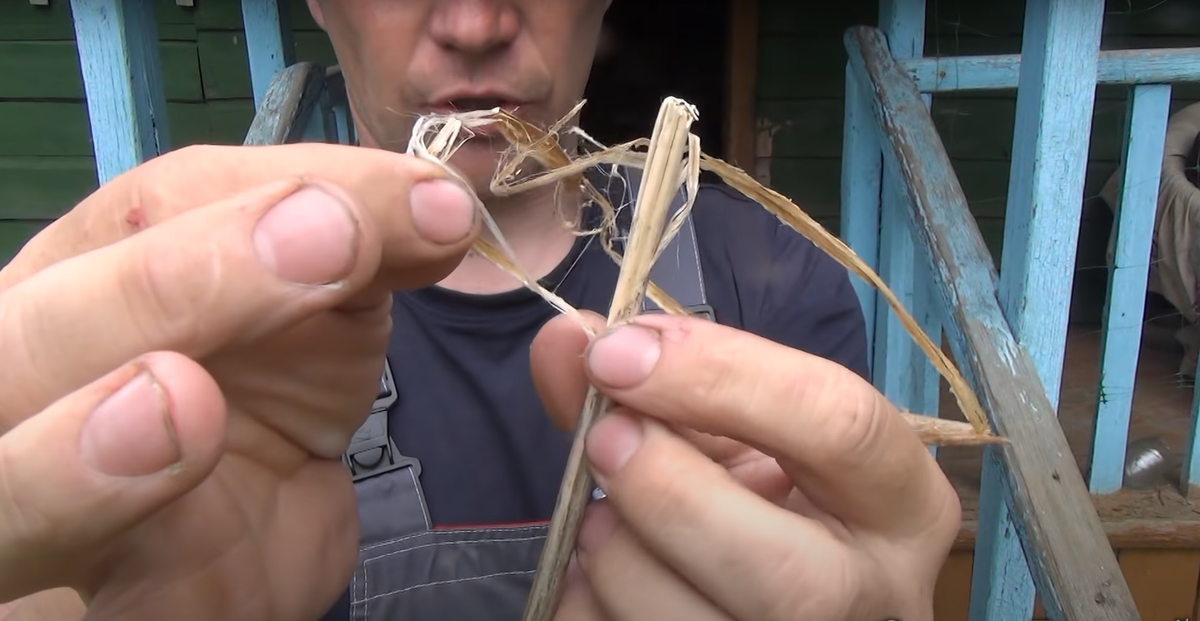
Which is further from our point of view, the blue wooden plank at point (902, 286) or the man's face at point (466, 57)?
the blue wooden plank at point (902, 286)

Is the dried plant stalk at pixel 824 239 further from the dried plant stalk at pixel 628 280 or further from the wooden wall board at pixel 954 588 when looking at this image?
the wooden wall board at pixel 954 588

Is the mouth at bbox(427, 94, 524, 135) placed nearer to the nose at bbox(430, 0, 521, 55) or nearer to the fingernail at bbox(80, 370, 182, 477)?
the nose at bbox(430, 0, 521, 55)

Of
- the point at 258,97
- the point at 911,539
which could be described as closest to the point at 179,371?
the point at 911,539

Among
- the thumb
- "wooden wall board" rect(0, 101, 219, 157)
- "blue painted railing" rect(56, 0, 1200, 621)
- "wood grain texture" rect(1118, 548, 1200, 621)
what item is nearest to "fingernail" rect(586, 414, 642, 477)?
the thumb

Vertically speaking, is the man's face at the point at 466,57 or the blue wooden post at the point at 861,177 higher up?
the man's face at the point at 466,57

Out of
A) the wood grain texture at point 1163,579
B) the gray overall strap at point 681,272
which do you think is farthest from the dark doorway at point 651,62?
the gray overall strap at point 681,272

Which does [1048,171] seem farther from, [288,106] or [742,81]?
[742,81]

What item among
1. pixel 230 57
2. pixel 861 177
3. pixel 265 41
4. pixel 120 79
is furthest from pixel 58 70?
pixel 861 177
